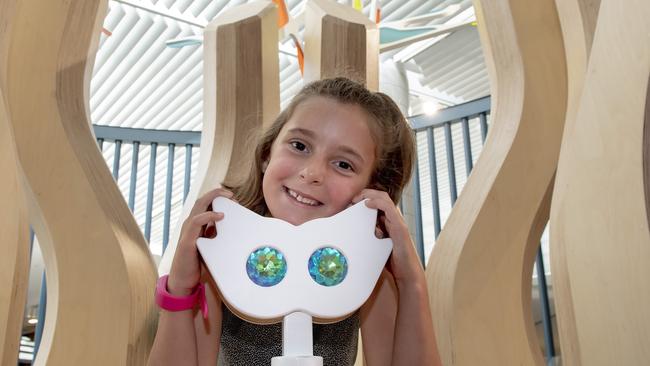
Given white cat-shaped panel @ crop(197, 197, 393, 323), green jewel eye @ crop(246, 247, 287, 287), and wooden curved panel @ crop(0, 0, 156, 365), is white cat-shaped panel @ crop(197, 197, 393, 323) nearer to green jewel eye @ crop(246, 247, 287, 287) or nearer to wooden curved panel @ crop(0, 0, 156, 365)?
green jewel eye @ crop(246, 247, 287, 287)

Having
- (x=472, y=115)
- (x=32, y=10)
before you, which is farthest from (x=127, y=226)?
(x=472, y=115)

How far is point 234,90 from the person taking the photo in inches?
26.8

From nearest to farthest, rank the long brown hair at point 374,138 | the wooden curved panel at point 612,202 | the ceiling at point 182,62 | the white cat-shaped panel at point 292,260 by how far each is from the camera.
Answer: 1. the wooden curved panel at point 612,202
2. the white cat-shaped panel at point 292,260
3. the long brown hair at point 374,138
4. the ceiling at point 182,62

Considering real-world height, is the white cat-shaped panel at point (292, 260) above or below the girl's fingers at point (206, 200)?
below

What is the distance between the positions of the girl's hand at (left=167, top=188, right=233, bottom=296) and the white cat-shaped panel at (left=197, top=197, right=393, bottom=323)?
0.03 metres

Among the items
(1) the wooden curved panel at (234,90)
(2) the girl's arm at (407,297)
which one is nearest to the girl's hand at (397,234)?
(2) the girl's arm at (407,297)

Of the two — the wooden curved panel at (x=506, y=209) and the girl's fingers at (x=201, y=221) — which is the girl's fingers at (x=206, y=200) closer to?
the girl's fingers at (x=201, y=221)

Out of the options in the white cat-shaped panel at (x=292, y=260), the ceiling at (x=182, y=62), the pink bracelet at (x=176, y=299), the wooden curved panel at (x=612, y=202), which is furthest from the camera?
the ceiling at (x=182, y=62)

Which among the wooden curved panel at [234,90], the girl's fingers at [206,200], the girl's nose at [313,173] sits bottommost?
the girl's fingers at [206,200]

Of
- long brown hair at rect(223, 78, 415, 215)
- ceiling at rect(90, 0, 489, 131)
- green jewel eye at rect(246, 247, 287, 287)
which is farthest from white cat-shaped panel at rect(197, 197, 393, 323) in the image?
ceiling at rect(90, 0, 489, 131)

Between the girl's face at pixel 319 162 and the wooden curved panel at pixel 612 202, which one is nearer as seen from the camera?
the wooden curved panel at pixel 612 202

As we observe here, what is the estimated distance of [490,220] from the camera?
53cm

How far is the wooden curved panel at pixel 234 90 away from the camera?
659 millimetres

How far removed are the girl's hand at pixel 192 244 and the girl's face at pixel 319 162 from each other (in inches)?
3.6
